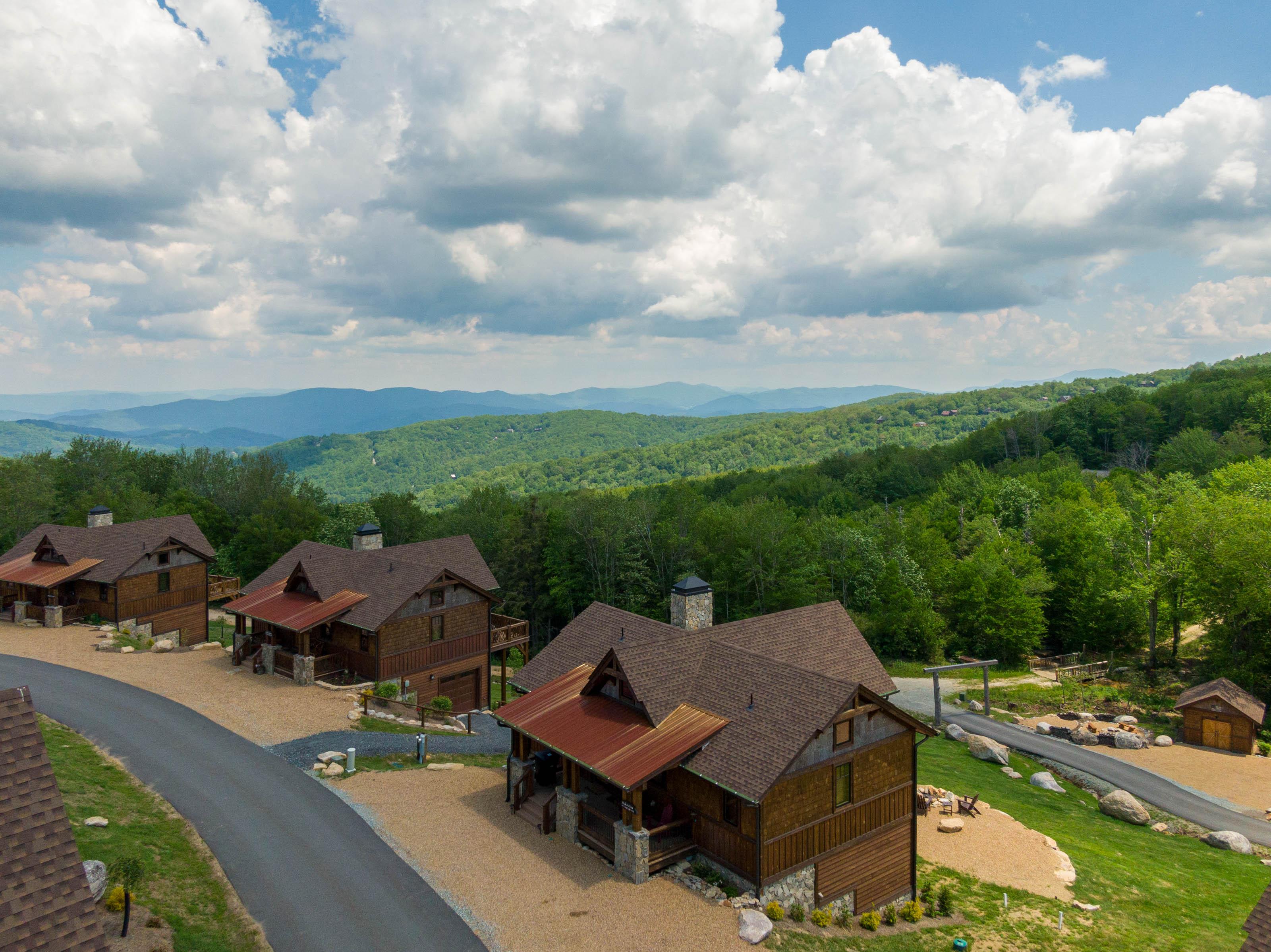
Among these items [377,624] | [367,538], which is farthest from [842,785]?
[367,538]

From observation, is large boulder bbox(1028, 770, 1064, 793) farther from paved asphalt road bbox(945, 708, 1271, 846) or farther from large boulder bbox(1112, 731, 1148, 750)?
large boulder bbox(1112, 731, 1148, 750)

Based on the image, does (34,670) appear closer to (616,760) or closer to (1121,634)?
(616,760)

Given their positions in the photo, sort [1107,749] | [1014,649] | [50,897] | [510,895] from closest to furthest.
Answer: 1. [50,897]
2. [510,895]
3. [1107,749]
4. [1014,649]

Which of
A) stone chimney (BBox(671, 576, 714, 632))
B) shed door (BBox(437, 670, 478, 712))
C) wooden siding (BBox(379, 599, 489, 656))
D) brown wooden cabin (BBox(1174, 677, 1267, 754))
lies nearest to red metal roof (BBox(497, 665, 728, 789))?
stone chimney (BBox(671, 576, 714, 632))

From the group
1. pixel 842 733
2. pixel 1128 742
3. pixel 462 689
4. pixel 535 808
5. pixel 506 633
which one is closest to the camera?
pixel 842 733

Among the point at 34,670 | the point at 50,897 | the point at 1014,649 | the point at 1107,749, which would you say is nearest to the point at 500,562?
the point at 34,670

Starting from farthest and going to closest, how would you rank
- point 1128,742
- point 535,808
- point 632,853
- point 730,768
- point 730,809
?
point 1128,742, point 535,808, point 730,809, point 632,853, point 730,768

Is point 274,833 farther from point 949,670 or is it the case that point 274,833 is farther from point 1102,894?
point 949,670
